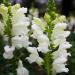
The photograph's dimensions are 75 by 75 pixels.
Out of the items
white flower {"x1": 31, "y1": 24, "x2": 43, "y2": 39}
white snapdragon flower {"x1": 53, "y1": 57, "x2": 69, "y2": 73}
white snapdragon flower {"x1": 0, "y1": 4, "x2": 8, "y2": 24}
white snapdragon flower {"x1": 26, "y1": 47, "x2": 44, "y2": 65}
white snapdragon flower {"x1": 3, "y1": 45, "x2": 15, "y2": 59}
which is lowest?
white snapdragon flower {"x1": 53, "y1": 57, "x2": 69, "y2": 73}

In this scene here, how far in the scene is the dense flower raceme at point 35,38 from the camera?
3.60 meters

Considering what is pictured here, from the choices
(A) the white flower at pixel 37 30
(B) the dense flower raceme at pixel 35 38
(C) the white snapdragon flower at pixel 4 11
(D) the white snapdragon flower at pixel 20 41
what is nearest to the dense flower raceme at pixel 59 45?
(B) the dense flower raceme at pixel 35 38

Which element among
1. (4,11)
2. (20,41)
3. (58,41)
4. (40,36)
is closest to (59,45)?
(58,41)

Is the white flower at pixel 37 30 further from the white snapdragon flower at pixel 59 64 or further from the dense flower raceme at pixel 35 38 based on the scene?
the white snapdragon flower at pixel 59 64

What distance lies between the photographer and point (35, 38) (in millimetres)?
3666

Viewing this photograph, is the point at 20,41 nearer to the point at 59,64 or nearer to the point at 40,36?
the point at 40,36

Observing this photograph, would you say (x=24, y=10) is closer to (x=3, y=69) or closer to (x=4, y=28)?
(x=4, y=28)

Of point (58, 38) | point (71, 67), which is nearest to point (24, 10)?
point (58, 38)

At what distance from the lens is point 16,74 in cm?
383

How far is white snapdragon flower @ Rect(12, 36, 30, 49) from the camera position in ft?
12.2

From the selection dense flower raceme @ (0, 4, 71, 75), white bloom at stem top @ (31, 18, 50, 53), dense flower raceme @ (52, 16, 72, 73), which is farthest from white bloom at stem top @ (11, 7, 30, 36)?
dense flower raceme @ (52, 16, 72, 73)

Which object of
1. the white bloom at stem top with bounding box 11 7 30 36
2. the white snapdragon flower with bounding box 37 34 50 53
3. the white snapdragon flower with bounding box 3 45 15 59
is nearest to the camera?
the white snapdragon flower with bounding box 37 34 50 53

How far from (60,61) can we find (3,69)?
612mm

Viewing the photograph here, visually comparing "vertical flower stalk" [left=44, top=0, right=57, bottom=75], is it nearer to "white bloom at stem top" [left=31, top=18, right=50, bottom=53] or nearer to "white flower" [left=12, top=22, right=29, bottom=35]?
"white bloom at stem top" [left=31, top=18, right=50, bottom=53]
